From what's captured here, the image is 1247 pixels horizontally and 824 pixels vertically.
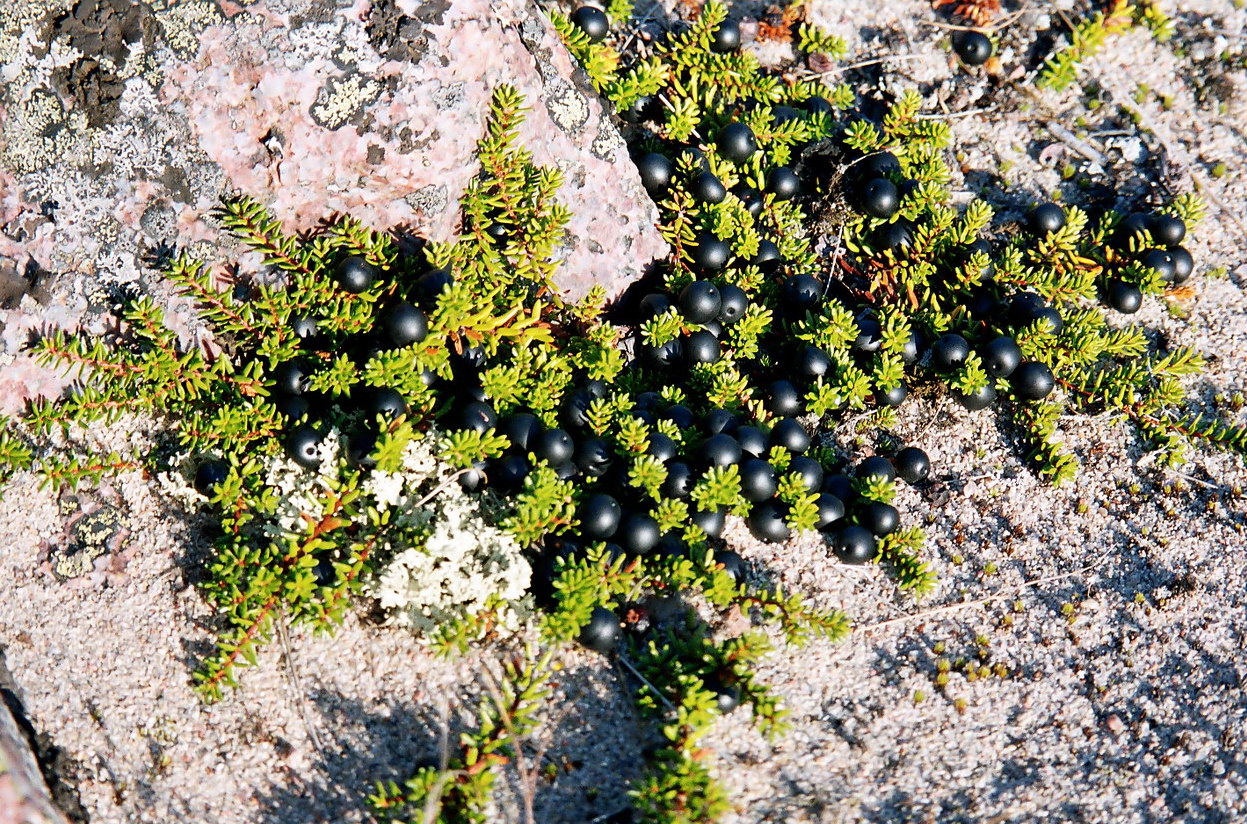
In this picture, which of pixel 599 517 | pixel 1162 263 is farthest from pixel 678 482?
pixel 1162 263

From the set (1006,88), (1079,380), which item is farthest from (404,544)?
(1006,88)

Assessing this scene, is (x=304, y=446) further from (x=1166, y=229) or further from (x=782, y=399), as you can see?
(x=1166, y=229)

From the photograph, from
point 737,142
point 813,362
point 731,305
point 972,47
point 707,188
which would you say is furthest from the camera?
point 972,47

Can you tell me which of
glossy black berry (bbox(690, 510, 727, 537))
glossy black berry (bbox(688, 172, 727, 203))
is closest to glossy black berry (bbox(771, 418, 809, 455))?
glossy black berry (bbox(690, 510, 727, 537))

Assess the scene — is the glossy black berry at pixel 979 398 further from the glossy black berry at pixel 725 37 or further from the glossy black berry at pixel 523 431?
the glossy black berry at pixel 725 37

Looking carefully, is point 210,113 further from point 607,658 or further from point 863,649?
point 863,649

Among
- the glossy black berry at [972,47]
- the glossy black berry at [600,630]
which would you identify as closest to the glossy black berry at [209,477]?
the glossy black berry at [600,630]
